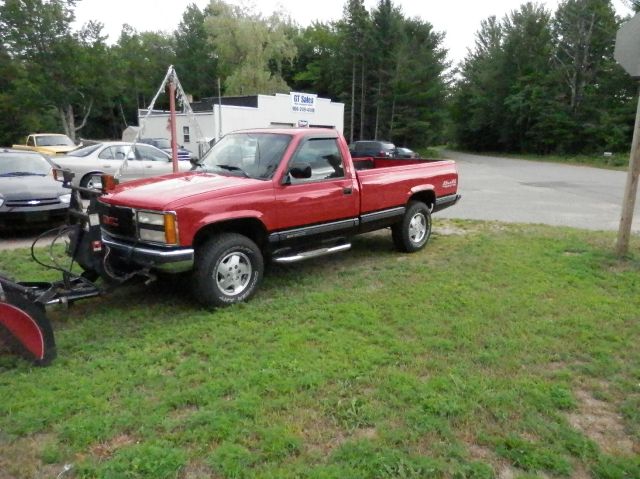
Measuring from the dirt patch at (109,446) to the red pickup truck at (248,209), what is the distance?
6.42 feet

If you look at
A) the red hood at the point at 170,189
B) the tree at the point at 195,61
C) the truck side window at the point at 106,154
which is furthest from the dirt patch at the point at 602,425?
the tree at the point at 195,61

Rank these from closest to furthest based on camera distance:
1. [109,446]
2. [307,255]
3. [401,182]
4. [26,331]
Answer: [109,446]
[26,331]
[307,255]
[401,182]

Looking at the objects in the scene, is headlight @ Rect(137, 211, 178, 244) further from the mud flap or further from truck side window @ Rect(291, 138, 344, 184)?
truck side window @ Rect(291, 138, 344, 184)

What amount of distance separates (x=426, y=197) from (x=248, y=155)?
321cm

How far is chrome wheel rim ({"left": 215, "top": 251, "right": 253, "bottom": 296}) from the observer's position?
5238mm

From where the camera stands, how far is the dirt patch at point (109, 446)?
290 centimetres

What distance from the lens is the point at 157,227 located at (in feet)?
15.9

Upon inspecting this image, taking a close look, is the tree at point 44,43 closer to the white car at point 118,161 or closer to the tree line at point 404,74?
the tree line at point 404,74

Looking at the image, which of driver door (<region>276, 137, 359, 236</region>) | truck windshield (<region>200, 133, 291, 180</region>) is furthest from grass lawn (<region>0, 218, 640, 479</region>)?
truck windshield (<region>200, 133, 291, 180</region>)

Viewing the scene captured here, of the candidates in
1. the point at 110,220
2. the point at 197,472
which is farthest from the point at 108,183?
the point at 197,472

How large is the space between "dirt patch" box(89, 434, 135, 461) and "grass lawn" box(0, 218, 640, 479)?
0.02 metres

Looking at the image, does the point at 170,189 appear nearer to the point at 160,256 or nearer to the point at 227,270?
the point at 160,256

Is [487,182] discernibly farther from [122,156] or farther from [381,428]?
[381,428]

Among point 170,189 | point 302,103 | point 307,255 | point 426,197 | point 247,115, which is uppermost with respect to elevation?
→ point 302,103
